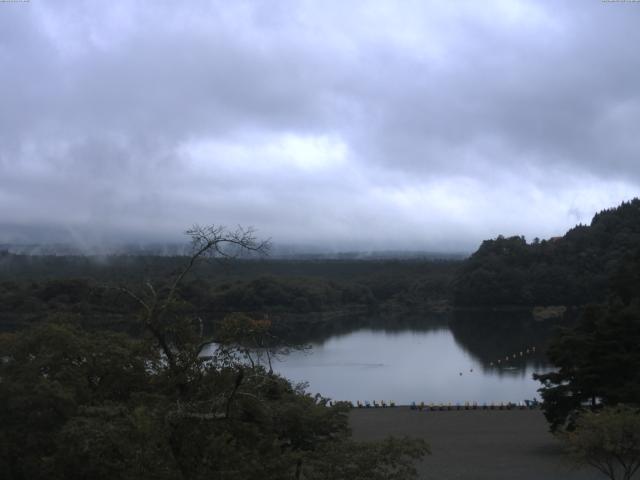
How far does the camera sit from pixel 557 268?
7744 centimetres

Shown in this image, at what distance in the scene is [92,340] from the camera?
42.4 feet

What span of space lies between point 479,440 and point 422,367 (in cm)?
2081

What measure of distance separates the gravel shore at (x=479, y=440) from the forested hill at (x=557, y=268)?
174ft

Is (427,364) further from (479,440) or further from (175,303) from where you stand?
(175,303)

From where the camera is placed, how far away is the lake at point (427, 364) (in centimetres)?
3275

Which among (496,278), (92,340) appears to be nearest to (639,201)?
(496,278)

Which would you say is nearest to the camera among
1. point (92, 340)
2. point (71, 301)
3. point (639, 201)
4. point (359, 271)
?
point (92, 340)

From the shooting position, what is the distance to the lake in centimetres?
3275

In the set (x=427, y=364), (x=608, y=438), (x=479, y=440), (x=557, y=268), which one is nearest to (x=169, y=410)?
(x=608, y=438)

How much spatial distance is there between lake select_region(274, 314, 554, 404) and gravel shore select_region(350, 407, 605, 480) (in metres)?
5.96

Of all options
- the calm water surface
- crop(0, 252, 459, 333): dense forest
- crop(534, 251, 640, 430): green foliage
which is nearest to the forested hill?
crop(0, 252, 459, 333): dense forest

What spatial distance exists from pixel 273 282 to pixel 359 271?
4336 cm

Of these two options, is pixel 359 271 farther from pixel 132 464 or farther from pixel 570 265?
pixel 132 464

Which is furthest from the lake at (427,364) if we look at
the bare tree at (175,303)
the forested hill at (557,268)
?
the bare tree at (175,303)
